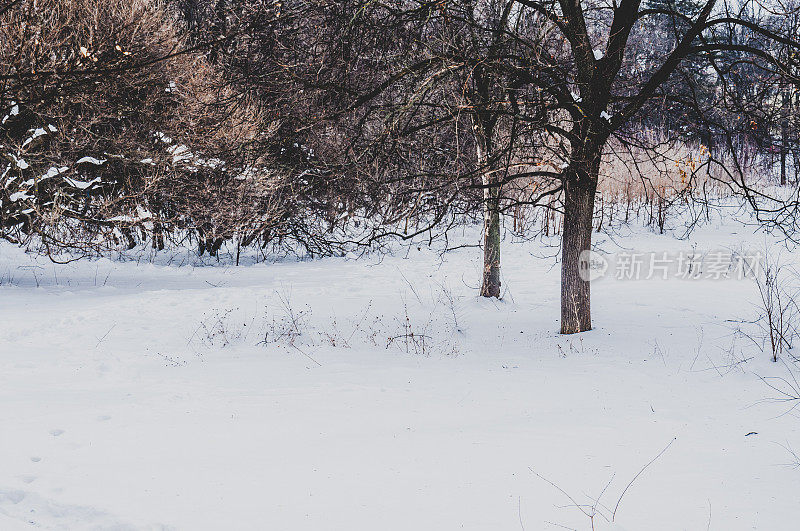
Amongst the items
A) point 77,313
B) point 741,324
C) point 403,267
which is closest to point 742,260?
point 741,324

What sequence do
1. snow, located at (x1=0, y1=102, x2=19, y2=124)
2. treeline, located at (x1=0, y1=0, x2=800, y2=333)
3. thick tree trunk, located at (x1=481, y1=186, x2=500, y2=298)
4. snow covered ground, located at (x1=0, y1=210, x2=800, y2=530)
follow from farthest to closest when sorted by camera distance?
thick tree trunk, located at (x1=481, y1=186, x2=500, y2=298)
snow, located at (x1=0, y1=102, x2=19, y2=124)
treeline, located at (x1=0, y1=0, x2=800, y2=333)
snow covered ground, located at (x1=0, y1=210, x2=800, y2=530)

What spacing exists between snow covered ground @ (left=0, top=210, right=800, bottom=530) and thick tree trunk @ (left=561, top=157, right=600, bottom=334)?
31cm

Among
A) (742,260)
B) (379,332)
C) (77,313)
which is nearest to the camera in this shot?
(379,332)

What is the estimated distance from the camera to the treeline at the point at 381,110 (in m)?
7.55

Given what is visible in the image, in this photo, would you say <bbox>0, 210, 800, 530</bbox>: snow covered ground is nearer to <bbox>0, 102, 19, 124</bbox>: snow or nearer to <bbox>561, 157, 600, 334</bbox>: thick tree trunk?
<bbox>561, 157, 600, 334</bbox>: thick tree trunk

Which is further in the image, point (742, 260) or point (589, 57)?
point (742, 260)

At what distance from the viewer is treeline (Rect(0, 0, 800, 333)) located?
24.8 ft

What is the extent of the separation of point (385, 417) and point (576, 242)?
13.0ft

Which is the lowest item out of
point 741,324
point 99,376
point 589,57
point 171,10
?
point 99,376

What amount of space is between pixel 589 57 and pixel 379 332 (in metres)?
4.67

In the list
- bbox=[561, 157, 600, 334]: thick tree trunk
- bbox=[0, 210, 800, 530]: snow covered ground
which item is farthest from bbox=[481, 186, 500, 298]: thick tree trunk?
bbox=[561, 157, 600, 334]: thick tree trunk

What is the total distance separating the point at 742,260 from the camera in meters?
15.3

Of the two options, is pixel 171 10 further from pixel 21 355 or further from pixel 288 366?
pixel 288 366

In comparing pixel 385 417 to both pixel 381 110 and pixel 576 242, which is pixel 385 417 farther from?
pixel 381 110
